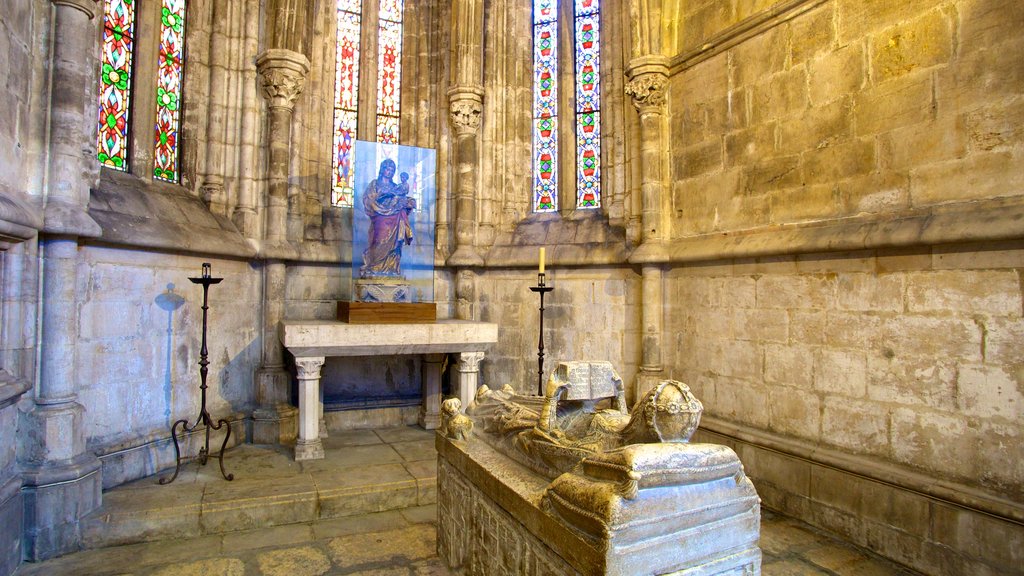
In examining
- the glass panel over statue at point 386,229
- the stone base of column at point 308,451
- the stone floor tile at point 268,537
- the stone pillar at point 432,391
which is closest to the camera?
the stone floor tile at point 268,537

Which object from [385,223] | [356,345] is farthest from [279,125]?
[356,345]

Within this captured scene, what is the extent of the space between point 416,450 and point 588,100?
4419 millimetres

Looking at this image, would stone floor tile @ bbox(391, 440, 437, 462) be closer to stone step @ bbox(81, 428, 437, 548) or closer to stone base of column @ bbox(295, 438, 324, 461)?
stone step @ bbox(81, 428, 437, 548)

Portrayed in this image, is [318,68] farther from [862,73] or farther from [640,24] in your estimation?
[862,73]

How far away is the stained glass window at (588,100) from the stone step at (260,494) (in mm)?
3552

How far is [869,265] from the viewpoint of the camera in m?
3.97

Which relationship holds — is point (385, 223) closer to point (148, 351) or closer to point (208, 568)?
point (148, 351)

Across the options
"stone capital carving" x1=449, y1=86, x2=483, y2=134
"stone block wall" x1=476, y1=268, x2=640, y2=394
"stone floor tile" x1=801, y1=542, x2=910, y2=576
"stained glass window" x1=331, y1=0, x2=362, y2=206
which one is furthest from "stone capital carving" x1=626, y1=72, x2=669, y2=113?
"stone floor tile" x1=801, y1=542, x2=910, y2=576

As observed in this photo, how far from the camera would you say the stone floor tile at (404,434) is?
6.18 metres

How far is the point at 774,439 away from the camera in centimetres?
455

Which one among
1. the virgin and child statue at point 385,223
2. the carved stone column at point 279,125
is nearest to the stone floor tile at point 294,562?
the virgin and child statue at point 385,223

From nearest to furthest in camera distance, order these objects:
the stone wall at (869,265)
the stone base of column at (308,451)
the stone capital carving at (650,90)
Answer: the stone wall at (869,265) → the stone base of column at (308,451) → the stone capital carving at (650,90)

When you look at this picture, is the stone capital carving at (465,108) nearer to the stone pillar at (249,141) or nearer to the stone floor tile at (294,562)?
the stone pillar at (249,141)

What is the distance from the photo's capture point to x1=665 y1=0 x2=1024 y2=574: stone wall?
132 inches
